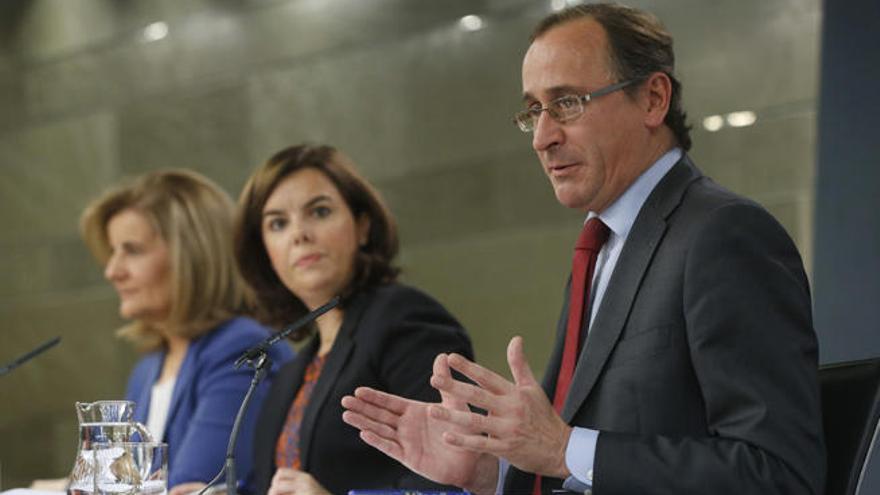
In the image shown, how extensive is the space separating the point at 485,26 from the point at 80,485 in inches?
132

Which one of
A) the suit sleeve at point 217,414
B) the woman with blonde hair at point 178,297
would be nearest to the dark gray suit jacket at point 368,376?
the suit sleeve at point 217,414

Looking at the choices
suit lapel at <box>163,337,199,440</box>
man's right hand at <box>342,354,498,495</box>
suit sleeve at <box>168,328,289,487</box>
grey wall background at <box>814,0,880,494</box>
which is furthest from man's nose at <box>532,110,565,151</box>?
suit lapel at <box>163,337,199,440</box>

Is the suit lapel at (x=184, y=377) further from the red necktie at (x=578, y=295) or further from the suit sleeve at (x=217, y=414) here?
the red necktie at (x=578, y=295)

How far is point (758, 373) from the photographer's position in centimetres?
213

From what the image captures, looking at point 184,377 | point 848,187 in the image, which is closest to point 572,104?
point 848,187

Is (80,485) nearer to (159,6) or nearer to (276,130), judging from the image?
(276,130)

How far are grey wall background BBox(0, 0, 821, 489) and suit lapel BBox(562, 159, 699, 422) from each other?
211 centimetres

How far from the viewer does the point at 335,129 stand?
5.94 metres

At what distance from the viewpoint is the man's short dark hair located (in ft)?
8.61

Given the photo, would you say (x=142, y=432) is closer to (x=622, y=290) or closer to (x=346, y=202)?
(x=622, y=290)

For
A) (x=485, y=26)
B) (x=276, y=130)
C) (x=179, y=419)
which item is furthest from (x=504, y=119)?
(x=179, y=419)

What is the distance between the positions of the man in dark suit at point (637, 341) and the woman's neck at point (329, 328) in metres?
1.13

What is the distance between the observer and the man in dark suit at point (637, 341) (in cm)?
213

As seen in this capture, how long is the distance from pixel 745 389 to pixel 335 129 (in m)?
4.00
